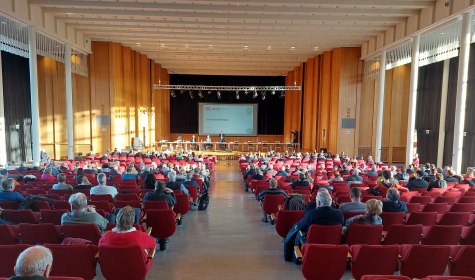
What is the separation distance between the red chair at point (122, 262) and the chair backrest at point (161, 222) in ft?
5.33

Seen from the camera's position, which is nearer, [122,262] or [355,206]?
[122,262]

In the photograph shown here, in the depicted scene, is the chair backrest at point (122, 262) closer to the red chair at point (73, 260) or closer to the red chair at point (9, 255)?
the red chair at point (73, 260)

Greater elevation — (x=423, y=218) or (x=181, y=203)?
(x=423, y=218)

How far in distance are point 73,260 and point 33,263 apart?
128 centimetres

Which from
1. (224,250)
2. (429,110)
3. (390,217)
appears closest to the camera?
(390,217)

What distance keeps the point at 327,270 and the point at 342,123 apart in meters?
18.8

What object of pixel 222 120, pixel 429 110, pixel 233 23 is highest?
pixel 233 23

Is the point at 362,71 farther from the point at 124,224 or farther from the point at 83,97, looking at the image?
the point at 124,224

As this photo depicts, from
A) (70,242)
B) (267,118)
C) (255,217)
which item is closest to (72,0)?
(255,217)

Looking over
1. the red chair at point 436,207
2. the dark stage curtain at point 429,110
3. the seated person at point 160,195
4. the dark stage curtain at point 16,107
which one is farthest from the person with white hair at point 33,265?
the dark stage curtain at point 429,110

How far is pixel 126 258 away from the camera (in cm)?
368

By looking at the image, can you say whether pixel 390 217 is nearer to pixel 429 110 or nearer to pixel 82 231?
pixel 82 231

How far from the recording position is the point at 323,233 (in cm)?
439

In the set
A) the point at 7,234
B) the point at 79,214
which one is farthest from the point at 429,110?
the point at 7,234
